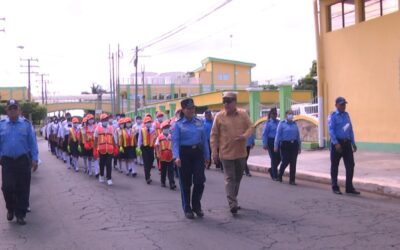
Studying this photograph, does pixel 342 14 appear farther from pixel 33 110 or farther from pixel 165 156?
pixel 33 110

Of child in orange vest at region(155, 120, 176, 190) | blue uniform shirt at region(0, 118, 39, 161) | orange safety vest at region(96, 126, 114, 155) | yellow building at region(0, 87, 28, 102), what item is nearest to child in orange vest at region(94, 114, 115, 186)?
orange safety vest at region(96, 126, 114, 155)

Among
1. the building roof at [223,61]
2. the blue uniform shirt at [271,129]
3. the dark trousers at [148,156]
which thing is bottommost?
the dark trousers at [148,156]

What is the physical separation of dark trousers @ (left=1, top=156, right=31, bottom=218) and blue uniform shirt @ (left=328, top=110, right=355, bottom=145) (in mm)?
5675

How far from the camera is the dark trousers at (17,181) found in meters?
8.66

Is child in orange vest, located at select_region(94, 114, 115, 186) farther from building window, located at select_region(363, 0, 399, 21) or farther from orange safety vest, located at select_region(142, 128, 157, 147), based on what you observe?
building window, located at select_region(363, 0, 399, 21)

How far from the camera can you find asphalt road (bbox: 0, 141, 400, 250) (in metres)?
7.02

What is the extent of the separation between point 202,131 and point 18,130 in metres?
2.95

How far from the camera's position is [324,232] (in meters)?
7.34

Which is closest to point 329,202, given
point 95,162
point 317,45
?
point 95,162

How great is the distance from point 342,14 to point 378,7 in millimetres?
1974

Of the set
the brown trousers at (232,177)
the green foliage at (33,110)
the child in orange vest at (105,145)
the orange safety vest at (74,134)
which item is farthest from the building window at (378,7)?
the green foliage at (33,110)

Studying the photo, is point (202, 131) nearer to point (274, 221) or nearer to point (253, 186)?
point (274, 221)

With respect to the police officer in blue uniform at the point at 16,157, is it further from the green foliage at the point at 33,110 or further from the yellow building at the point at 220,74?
the yellow building at the point at 220,74

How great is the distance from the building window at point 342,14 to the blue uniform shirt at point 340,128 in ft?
33.9
